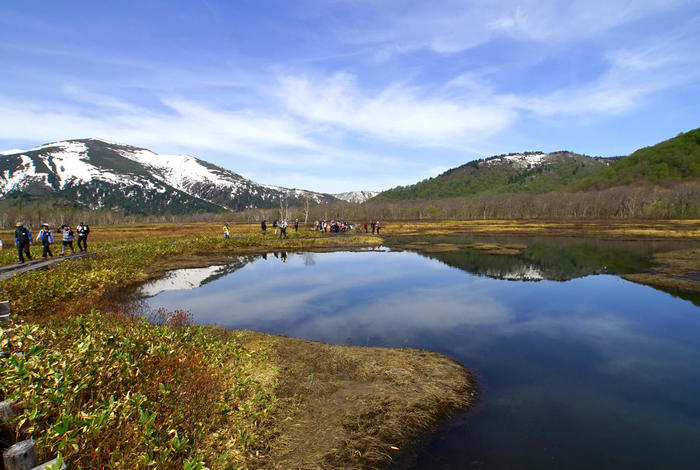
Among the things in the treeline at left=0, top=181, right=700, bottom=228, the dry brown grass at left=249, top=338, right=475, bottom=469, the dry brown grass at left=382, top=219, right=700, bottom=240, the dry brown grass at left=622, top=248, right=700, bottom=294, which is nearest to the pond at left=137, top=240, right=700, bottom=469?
the dry brown grass at left=249, top=338, right=475, bottom=469

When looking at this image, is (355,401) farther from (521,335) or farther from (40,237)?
(40,237)

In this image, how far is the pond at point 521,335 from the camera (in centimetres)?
780

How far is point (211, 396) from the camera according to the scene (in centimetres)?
751

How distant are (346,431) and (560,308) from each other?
1570 centimetres

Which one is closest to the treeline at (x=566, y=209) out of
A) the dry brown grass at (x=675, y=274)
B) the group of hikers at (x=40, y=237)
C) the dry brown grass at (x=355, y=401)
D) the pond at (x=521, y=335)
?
the group of hikers at (x=40, y=237)

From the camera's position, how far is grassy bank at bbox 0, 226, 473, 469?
5.39 meters

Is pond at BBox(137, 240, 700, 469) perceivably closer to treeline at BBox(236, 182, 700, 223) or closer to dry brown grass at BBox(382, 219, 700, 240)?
dry brown grass at BBox(382, 219, 700, 240)

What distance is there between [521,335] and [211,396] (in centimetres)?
1242

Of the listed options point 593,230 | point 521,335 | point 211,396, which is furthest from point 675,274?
point 593,230

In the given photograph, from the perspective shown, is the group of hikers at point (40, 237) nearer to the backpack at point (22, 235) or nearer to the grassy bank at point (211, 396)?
the backpack at point (22, 235)

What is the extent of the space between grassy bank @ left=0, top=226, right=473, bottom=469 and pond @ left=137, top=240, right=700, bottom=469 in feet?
4.22

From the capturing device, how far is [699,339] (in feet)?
45.9

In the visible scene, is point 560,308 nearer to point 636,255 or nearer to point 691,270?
point 691,270

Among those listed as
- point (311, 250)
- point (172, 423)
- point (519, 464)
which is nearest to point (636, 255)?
point (311, 250)
